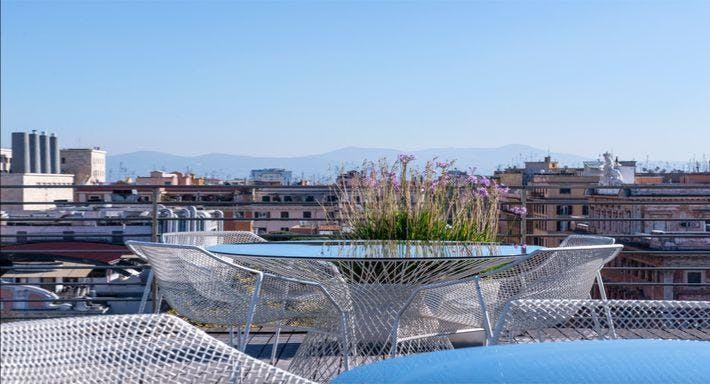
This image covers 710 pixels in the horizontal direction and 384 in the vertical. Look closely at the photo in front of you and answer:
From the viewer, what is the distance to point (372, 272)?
114 inches

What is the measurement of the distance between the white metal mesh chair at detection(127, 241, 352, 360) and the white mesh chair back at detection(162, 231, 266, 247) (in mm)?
770

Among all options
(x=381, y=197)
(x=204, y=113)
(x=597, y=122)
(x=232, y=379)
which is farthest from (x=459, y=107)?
(x=232, y=379)

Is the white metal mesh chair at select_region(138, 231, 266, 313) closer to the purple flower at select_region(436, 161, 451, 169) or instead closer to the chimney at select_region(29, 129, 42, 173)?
the purple flower at select_region(436, 161, 451, 169)

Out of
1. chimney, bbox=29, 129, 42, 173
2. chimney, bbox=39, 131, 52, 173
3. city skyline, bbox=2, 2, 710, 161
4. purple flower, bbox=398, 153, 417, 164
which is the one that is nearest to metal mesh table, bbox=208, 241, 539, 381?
purple flower, bbox=398, 153, 417, 164

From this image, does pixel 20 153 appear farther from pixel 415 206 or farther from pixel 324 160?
pixel 415 206

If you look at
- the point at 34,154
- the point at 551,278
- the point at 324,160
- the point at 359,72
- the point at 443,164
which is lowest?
the point at 551,278

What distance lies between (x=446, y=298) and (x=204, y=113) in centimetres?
3005

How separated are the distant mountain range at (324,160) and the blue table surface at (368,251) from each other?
1.88ft

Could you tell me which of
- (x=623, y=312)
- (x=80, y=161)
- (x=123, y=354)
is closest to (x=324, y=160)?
(x=623, y=312)

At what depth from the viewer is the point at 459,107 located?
19.9 m

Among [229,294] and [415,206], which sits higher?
[415,206]

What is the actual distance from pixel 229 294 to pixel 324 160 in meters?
6.21

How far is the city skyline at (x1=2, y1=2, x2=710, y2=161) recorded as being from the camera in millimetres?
10383

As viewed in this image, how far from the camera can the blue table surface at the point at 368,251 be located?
2.90m
